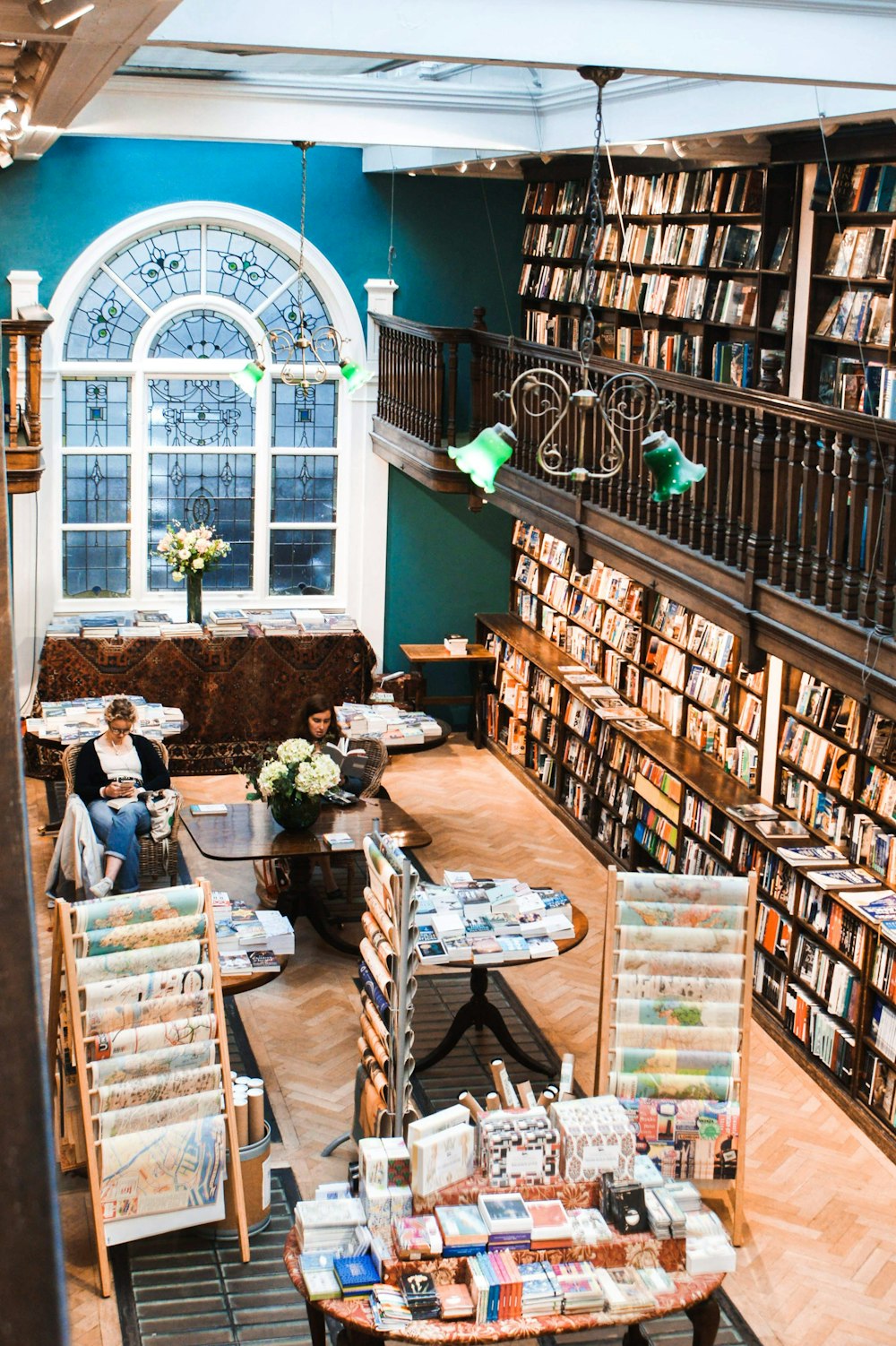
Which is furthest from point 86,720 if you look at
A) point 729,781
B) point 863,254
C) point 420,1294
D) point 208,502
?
point 420,1294

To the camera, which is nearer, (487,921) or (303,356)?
(487,921)

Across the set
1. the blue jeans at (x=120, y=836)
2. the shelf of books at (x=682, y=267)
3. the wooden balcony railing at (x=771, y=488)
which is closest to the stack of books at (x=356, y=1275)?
the wooden balcony railing at (x=771, y=488)

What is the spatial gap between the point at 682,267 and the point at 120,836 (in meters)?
5.23

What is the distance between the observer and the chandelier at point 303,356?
11945 mm

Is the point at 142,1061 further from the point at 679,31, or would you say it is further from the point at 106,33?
the point at 679,31

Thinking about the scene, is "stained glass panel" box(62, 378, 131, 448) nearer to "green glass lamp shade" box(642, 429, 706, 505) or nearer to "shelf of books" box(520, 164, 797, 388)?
"shelf of books" box(520, 164, 797, 388)

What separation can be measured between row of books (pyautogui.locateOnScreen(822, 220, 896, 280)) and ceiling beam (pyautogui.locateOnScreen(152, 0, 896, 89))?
2392mm

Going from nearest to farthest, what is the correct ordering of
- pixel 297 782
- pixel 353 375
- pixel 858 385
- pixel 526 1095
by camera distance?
pixel 526 1095 < pixel 858 385 < pixel 297 782 < pixel 353 375

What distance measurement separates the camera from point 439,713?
1404cm

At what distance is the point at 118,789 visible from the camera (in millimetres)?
9391

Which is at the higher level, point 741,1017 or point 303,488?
point 303,488

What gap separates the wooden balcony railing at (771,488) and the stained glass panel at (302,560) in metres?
4.22

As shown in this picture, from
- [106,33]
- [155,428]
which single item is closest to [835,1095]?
[106,33]

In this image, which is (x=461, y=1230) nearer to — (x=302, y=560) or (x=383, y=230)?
(x=302, y=560)
